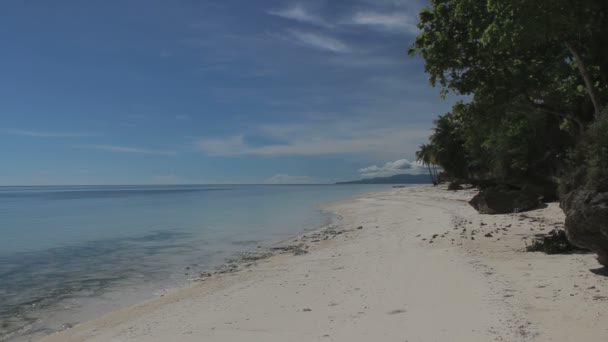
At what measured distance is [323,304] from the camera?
869cm

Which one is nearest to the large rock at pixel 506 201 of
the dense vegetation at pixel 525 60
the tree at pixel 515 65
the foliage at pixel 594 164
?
the dense vegetation at pixel 525 60

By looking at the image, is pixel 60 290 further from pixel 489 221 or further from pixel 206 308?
pixel 489 221

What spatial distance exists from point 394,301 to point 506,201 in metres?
16.2

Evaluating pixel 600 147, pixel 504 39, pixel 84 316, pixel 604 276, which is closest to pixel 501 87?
pixel 504 39

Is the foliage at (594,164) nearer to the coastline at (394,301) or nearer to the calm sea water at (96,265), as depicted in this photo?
the coastline at (394,301)

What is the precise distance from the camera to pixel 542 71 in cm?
1528

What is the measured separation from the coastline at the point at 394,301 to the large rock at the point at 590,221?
712mm

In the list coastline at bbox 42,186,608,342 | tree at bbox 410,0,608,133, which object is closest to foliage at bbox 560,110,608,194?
coastline at bbox 42,186,608,342

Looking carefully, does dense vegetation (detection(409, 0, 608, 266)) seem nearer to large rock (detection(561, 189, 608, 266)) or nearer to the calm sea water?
large rock (detection(561, 189, 608, 266))

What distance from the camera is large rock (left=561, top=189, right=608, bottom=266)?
25.5 ft

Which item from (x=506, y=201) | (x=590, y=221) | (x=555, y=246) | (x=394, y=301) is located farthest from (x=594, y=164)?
(x=506, y=201)

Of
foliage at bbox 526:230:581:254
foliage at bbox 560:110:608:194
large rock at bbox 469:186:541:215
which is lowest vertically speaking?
foliage at bbox 526:230:581:254

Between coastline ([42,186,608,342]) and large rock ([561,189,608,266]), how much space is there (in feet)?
2.34

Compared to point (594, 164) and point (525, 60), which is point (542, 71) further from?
point (594, 164)
